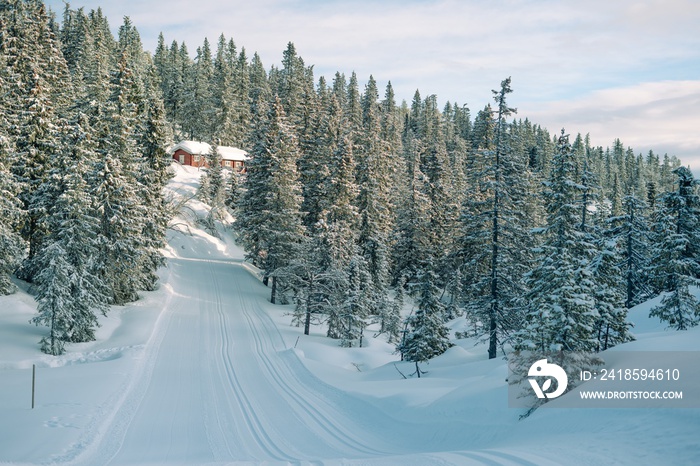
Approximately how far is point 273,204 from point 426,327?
1997 cm

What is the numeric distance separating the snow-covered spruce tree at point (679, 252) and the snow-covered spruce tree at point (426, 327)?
476 inches

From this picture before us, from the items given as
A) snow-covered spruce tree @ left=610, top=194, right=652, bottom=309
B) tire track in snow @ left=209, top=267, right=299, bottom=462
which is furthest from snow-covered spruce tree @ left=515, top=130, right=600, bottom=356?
snow-covered spruce tree @ left=610, top=194, right=652, bottom=309

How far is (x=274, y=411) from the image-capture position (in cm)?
1597

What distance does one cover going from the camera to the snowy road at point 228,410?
497 inches

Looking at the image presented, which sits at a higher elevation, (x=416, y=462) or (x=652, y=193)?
(x=652, y=193)

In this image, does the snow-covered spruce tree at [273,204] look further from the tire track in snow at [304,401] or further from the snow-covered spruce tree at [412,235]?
the snow-covered spruce tree at [412,235]

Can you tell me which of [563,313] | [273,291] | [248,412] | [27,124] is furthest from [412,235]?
[563,313]

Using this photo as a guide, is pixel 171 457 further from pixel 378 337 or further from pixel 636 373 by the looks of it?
pixel 378 337

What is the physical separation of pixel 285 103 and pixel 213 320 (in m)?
42.4

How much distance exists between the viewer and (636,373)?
11.7m

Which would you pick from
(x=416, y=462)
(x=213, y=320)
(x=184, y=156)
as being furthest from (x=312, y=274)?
(x=184, y=156)

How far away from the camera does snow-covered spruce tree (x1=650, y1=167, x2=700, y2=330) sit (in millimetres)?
24703

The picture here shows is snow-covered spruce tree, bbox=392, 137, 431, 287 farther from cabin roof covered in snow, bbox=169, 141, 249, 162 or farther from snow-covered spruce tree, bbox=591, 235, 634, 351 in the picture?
cabin roof covered in snow, bbox=169, 141, 249, 162

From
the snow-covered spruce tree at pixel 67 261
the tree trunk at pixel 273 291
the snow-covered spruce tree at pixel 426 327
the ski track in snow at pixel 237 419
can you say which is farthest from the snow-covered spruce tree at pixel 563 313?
the tree trunk at pixel 273 291
